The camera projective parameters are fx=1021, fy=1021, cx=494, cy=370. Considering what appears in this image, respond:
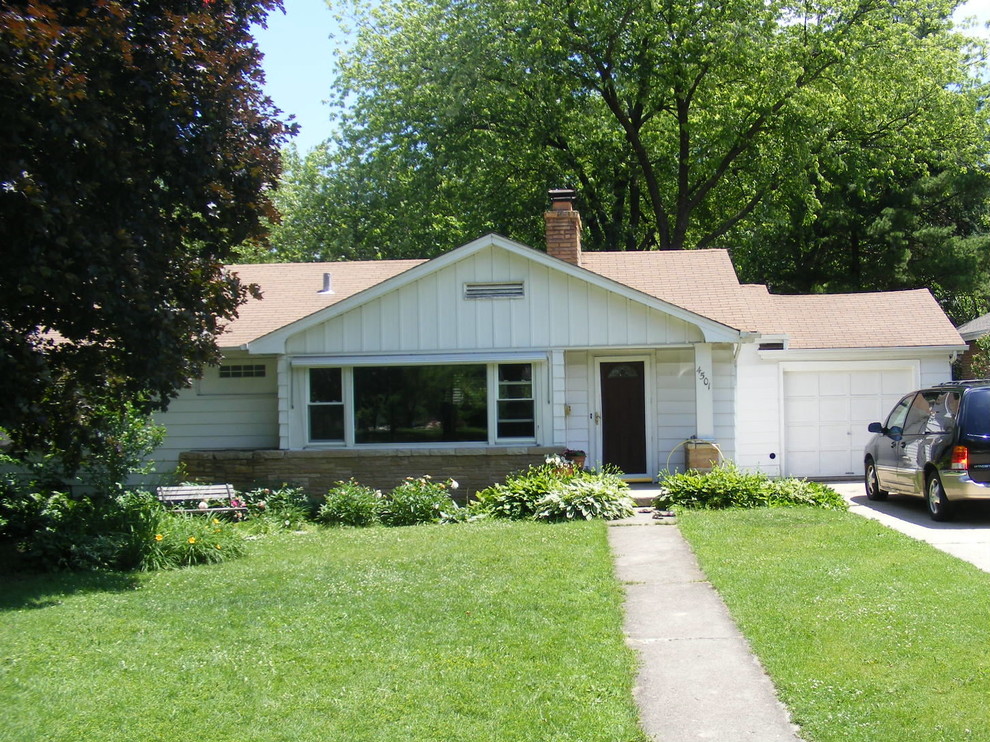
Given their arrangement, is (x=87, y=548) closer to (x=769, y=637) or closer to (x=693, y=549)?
(x=693, y=549)

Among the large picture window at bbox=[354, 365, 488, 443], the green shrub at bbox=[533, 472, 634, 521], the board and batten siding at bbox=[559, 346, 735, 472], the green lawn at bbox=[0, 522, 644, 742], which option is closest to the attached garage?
the board and batten siding at bbox=[559, 346, 735, 472]

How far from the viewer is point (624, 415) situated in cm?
1667

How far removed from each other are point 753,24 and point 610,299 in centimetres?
1359

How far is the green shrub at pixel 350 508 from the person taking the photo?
14.3 m

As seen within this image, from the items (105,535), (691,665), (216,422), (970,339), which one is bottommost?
(691,665)

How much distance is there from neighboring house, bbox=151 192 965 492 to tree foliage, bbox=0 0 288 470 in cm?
529

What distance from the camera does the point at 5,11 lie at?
27.0ft

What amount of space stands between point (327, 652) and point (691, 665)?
241 cm

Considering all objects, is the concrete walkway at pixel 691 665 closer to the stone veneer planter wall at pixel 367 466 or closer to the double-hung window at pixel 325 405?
the stone veneer planter wall at pixel 367 466

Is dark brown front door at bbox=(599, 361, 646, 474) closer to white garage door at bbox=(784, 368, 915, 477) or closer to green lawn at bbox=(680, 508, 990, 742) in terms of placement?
white garage door at bbox=(784, 368, 915, 477)

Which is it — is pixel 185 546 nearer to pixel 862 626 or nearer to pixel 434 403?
pixel 434 403

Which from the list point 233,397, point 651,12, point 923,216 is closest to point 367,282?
point 233,397

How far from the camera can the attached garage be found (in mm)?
17828

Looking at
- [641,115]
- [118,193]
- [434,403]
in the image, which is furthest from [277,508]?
[641,115]
